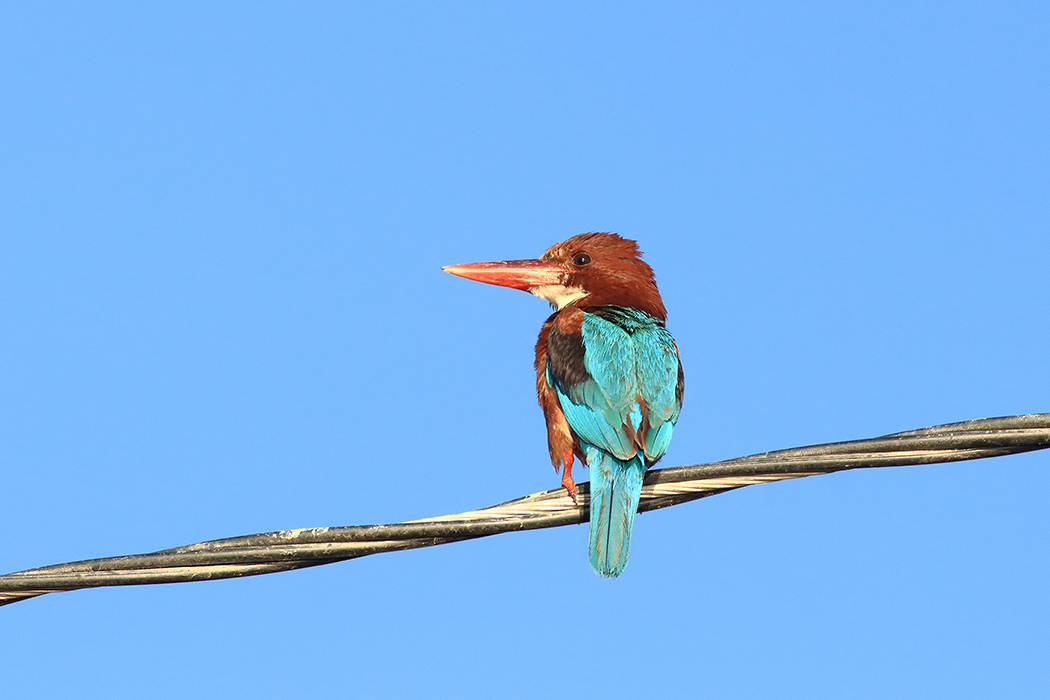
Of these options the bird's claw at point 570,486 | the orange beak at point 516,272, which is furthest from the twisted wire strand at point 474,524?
the orange beak at point 516,272

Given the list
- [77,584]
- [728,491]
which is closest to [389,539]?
[77,584]

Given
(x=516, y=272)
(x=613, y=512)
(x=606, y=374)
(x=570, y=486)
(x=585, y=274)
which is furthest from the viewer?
(x=516, y=272)

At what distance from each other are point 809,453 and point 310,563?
4.99 feet

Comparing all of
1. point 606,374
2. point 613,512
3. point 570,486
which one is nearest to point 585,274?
point 606,374

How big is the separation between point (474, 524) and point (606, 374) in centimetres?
131

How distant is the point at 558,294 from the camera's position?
5.46 meters

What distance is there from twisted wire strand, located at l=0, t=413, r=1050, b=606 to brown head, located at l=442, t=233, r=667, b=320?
6.33 feet

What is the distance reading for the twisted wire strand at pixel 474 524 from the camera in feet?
9.48

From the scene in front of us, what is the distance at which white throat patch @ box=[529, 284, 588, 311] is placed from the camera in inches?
212

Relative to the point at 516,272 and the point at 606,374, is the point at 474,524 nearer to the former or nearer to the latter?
the point at 606,374

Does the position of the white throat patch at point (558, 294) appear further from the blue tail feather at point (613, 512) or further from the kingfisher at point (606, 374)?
the blue tail feather at point (613, 512)

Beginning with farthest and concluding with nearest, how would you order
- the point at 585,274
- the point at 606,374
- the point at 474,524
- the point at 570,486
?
the point at 585,274, the point at 606,374, the point at 570,486, the point at 474,524

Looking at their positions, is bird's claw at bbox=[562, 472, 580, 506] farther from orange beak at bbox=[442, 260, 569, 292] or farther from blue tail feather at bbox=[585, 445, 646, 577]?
orange beak at bbox=[442, 260, 569, 292]

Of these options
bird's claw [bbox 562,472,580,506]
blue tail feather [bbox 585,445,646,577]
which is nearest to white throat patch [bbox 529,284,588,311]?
bird's claw [bbox 562,472,580,506]
